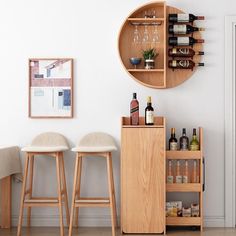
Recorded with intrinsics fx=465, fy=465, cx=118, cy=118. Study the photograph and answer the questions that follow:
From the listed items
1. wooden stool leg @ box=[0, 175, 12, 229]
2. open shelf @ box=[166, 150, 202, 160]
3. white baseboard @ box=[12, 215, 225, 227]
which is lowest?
white baseboard @ box=[12, 215, 225, 227]

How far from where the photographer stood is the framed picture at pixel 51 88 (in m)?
4.29

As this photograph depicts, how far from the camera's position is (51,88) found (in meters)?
4.30

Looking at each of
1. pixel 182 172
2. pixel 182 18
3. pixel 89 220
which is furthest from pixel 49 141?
pixel 182 18

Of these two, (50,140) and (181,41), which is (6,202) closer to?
(50,140)

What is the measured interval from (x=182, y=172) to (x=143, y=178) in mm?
456

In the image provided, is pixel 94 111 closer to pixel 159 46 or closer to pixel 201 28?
pixel 159 46

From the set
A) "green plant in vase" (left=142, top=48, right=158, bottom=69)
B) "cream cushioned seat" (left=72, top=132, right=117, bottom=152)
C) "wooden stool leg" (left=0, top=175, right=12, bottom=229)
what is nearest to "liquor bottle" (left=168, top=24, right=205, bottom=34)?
"green plant in vase" (left=142, top=48, right=158, bottom=69)

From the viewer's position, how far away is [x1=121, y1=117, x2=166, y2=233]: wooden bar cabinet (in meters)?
3.96

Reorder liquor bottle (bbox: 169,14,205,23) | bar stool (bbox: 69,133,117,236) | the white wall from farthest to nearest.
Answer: the white wall < liquor bottle (bbox: 169,14,205,23) < bar stool (bbox: 69,133,117,236)

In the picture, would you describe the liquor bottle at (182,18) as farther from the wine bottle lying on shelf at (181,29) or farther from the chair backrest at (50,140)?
the chair backrest at (50,140)

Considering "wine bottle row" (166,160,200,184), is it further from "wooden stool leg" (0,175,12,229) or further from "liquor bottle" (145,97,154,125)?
"wooden stool leg" (0,175,12,229)

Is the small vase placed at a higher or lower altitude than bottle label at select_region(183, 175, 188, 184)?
higher

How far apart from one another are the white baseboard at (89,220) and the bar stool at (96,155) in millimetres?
102

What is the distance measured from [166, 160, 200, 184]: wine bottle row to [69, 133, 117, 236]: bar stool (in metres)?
0.53
